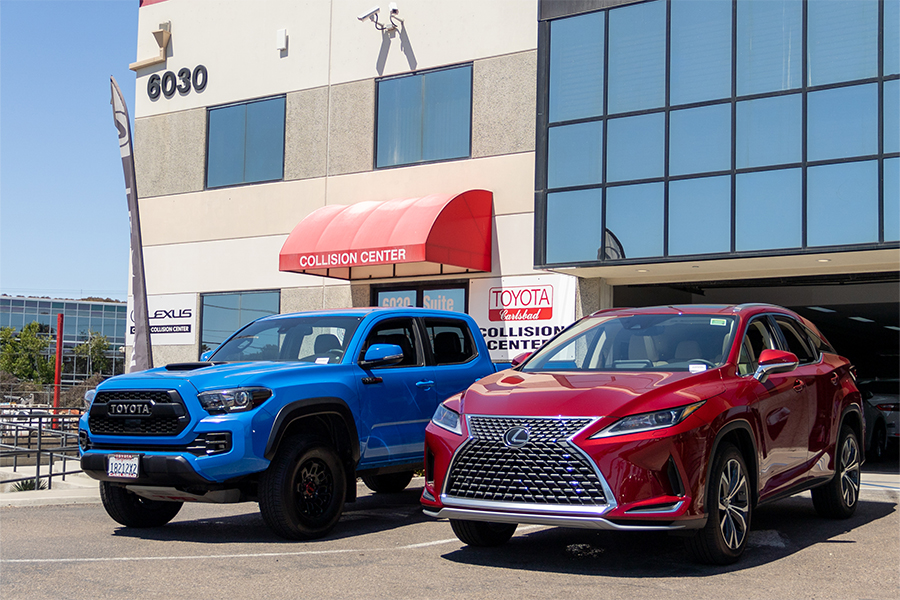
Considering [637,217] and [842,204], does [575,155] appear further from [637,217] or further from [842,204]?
[842,204]

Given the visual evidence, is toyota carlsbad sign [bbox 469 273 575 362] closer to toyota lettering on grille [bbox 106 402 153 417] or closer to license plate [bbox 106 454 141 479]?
toyota lettering on grille [bbox 106 402 153 417]

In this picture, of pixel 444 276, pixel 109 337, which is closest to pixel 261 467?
pixel 444 276

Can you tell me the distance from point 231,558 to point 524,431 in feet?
7.81

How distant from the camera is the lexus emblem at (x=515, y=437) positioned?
610 centimetres

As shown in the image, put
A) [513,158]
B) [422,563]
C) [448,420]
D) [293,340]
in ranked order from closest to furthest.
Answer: [422,563] → [448,420] → [293,340] → [513,158]

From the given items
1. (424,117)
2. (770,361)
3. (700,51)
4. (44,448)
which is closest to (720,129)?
(700,51)

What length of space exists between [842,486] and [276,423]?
498 cm

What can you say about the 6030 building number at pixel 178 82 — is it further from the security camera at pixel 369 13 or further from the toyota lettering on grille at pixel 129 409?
the toyota lettering on grille at pixel 129 409

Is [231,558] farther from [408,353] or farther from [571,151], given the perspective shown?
[571,151]

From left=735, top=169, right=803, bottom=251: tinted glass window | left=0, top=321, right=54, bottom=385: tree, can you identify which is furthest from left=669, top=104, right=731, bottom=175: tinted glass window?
left=0, top=321, right=54, bottom=385: tree

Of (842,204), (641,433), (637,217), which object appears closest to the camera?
(641,433)

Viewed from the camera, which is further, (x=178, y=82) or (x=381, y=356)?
(x=178, y=82)

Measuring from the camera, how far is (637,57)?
16.4 metres

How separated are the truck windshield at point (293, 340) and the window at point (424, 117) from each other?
10587mm
